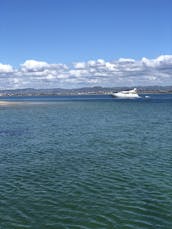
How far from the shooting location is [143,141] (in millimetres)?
44812

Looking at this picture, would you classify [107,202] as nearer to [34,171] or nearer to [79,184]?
[79,184]

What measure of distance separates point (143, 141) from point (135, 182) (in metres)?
20.0

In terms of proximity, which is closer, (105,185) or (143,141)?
(105,185)

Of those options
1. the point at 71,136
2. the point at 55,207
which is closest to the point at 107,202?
the point at 55,207

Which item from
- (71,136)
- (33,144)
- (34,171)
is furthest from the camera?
(71,136)

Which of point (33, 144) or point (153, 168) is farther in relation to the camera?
point (33, 144)

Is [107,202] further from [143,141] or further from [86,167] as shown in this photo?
[143,141]

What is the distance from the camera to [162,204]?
2070 cm

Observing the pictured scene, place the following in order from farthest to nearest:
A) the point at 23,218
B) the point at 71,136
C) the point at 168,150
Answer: the point at 71,136, the point at 168,150, the point at 23,218

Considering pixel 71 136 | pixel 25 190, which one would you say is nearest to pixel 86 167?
pixel 25 190

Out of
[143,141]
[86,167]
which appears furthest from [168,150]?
[86,167]

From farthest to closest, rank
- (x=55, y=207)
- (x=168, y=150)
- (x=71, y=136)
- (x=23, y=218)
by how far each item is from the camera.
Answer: (x=71, y=136) < (x=168, y=150) < (x=55, y=207) < (x=23, y=218)

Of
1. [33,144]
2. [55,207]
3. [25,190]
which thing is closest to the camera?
[55,207]

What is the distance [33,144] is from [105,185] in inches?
795
